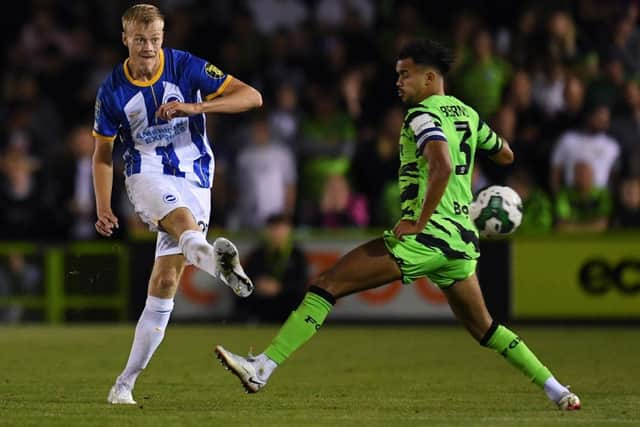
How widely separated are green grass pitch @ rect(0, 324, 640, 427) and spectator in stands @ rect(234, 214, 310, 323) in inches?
23.8

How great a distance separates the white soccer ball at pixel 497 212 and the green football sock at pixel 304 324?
111cm

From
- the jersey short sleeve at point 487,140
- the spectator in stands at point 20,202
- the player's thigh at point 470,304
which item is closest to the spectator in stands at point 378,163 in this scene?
the spectator in stands at point 20,202

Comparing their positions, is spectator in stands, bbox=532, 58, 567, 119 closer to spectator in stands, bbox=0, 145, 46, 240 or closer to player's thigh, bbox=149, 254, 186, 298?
spectator in stands, bbox=0, 145, 46, 240

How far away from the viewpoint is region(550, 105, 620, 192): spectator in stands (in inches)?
598

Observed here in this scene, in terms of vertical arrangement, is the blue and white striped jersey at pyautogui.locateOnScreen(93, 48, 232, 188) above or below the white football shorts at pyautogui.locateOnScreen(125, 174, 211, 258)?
above

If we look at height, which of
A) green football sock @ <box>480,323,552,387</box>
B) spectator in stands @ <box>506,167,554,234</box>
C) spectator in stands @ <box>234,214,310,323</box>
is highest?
green football sock @ <box>480,323,552,387</box>

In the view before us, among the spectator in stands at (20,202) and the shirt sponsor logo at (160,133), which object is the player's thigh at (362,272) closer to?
the shirt sponsor logo at (160,133)

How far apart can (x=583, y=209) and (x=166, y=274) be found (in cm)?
824

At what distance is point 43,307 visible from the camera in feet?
55.1

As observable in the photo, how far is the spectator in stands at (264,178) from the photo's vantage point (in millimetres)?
16109

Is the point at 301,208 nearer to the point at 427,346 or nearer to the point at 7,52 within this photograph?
the point at 427,346

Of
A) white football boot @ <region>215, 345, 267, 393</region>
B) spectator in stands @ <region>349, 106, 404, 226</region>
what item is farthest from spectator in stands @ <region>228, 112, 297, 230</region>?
white football boot @ <region>215, 345, 267, 393</region>

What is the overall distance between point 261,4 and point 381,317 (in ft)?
17.4

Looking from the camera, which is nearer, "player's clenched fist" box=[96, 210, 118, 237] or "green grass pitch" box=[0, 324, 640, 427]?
"green grass pitch" box=[0, 324, 640, 427]
